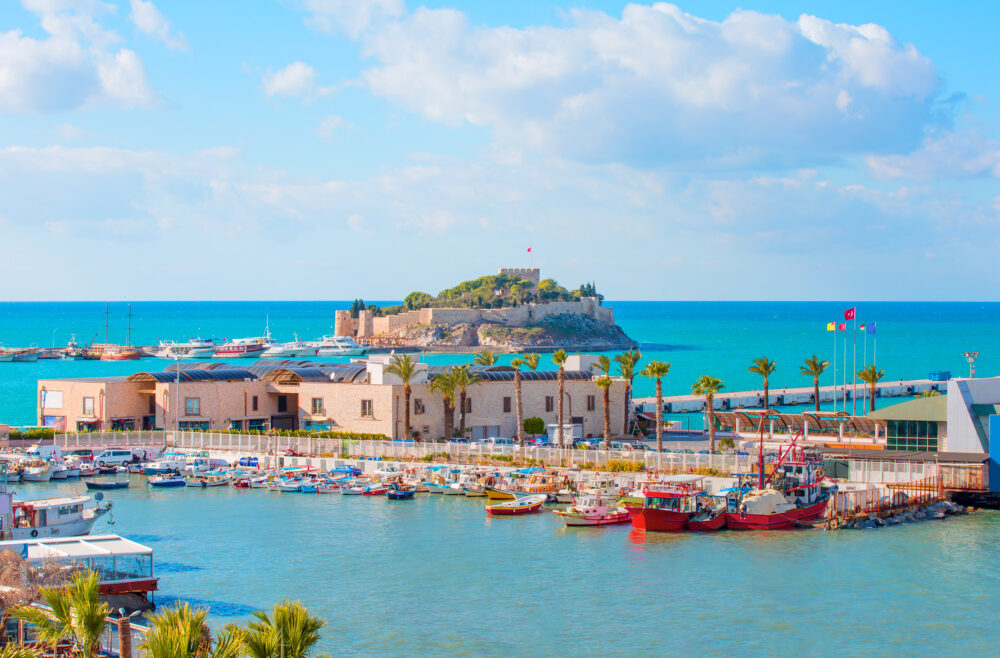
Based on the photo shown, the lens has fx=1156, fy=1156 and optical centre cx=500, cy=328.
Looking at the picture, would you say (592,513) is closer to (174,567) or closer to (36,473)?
(174,567)

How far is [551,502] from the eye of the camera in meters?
51.1

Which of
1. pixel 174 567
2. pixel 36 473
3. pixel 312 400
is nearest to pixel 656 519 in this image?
pixel 174 567

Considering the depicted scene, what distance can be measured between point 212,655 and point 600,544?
2626 cm

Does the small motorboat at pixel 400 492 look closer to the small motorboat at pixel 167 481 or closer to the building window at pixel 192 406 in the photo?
the small motorboat at pixel 167 481

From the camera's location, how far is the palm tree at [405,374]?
61.8 metres

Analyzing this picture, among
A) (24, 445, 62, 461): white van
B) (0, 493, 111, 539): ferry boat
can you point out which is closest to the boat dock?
(24, 445, 62, 461): white van

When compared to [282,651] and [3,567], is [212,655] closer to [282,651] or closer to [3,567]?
[282,651]

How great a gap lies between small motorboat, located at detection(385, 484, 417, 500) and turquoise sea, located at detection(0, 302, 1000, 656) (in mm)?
616

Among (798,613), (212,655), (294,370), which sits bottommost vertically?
(798,613)

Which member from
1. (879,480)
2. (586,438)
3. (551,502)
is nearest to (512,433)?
(586,438)

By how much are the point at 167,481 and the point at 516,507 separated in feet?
61.6

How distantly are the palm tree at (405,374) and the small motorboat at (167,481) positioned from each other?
12.1m

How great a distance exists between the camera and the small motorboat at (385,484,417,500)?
5247 cm

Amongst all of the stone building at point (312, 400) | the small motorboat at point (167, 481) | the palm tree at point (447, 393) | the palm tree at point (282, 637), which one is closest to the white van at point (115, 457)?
the small motorboat at point (167, 481)
